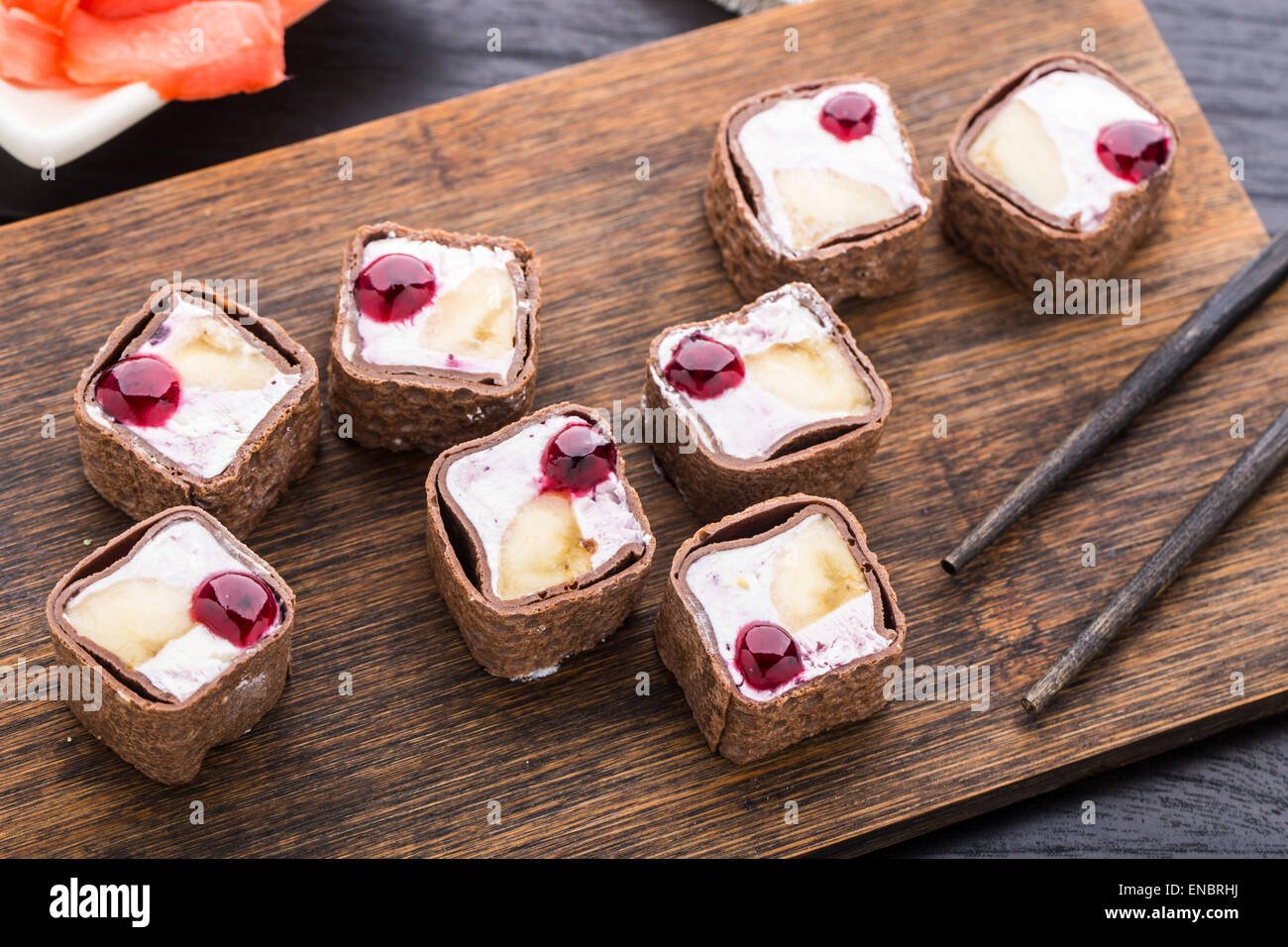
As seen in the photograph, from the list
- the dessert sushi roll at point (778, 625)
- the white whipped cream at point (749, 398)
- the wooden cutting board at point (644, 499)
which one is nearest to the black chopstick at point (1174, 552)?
the wooden cutting board at point (644, 499)

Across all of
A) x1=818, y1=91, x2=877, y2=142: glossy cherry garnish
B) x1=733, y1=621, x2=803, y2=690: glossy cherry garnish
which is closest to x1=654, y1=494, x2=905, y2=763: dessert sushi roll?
x1=733, y1=621, x2=803, y2=690: glossy cherry garnish

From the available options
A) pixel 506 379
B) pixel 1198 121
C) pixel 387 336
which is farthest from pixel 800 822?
pixel 1198 121

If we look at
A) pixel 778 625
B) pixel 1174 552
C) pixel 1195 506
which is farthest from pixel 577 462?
pixel 1195 506

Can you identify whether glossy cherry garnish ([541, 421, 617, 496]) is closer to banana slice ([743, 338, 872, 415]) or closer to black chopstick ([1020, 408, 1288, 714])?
banana slice ([743, 338, 872, 415])

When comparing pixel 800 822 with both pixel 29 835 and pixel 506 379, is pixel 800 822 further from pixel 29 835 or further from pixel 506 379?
pixel 29 835

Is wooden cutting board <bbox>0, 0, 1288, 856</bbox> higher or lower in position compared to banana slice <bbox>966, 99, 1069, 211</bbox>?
lower
